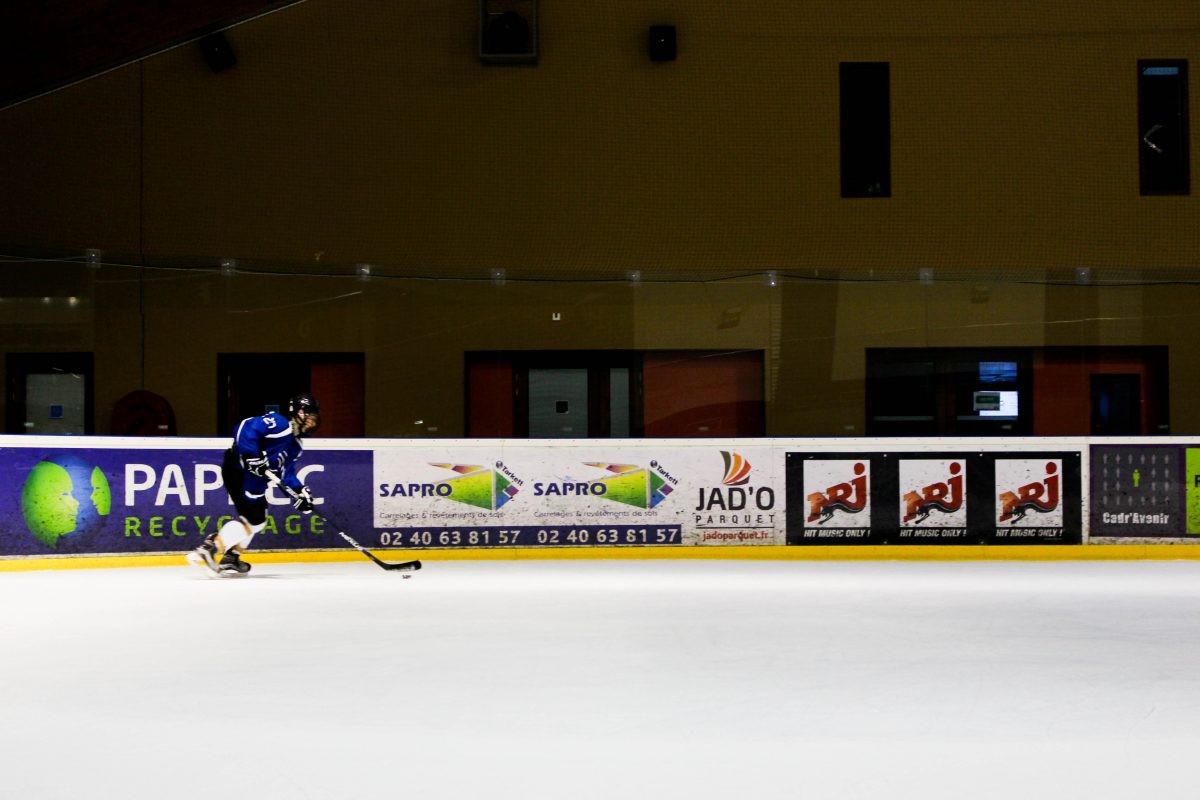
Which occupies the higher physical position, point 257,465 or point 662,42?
point 662,42

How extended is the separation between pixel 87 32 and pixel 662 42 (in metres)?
4.68

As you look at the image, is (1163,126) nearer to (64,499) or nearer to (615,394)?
(615,394)

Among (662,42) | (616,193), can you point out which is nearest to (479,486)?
(616,193)

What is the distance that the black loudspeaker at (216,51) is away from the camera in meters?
11.6

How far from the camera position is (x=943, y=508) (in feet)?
31.9

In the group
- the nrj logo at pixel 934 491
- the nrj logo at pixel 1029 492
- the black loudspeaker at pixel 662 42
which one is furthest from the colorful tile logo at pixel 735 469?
the black loudspeaker at pixel 662 42

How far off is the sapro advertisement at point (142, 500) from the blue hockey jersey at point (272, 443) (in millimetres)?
1056

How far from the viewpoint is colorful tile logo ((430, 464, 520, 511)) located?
968 cm

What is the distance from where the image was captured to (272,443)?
8.41m

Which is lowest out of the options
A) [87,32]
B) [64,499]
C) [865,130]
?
[64,499]

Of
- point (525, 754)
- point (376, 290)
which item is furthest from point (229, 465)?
point (525, 754)

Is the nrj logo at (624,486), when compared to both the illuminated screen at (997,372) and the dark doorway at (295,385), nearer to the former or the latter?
the dark doorway at (295,385)

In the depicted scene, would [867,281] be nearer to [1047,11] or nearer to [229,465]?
[1047,11]

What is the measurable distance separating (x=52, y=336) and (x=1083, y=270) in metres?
8.50
